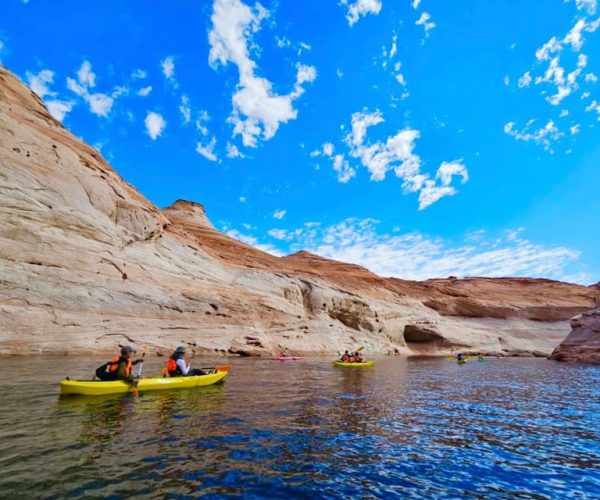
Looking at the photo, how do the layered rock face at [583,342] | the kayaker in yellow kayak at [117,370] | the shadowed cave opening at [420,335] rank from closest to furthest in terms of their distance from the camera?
1. the kayaker in yellow kayak at [117,370]
2. the layered rock face at [583,342]
3. the shadowed cave opening at [420,335]

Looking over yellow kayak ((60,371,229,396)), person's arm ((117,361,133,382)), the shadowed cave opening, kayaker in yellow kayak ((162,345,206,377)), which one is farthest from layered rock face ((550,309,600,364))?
person's arm ((117,361,133,382))

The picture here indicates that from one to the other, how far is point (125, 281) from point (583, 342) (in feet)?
138

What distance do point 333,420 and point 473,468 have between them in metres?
3.93

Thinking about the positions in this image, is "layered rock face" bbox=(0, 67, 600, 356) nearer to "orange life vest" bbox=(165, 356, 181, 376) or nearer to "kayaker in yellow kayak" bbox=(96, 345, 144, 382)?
"orange life vest" bbox=(165, 356, 181, 376)

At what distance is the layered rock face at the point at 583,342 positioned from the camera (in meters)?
37.6

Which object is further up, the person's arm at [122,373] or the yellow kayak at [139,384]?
the person's arm at [122,373]

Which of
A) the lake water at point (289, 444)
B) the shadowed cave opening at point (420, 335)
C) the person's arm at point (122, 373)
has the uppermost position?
the shadowed cave opening at point (420, 335)

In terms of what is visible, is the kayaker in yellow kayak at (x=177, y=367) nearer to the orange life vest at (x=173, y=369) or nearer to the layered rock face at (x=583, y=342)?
the orange life vest at (x=173, y=369)

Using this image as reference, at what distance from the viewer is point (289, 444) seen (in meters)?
8.09

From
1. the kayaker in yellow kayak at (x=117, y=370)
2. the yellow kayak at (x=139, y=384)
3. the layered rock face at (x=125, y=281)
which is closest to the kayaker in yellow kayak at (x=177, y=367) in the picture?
the yellow kayak at (x=139, y=384)

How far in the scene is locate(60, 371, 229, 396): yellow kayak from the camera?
1172 centimetres

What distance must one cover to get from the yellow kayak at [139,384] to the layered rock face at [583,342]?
37.0 m

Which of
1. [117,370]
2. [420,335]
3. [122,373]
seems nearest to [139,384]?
[122,373]

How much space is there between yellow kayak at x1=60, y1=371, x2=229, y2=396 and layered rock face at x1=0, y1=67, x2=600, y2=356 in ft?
39.7
